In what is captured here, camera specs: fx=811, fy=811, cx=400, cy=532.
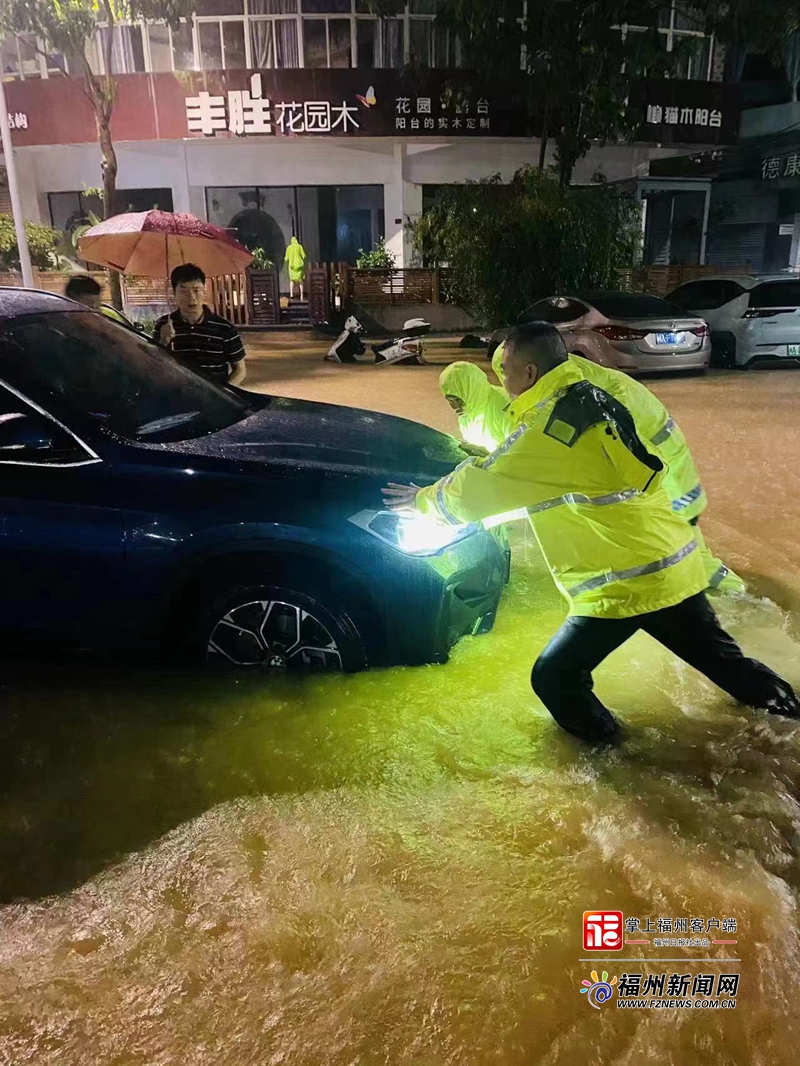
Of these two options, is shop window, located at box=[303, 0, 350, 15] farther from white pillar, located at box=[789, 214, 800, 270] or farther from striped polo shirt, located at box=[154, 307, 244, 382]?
striped polo shirt, located at box=[154, 307, 244, 382]

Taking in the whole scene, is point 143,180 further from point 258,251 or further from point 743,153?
point 743,153

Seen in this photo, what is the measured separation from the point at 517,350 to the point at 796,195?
29936 millimetres

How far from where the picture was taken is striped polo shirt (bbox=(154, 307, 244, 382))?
505 centimetres

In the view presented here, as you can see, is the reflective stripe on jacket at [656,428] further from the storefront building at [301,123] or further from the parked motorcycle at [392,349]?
the storefront building at [301,123]

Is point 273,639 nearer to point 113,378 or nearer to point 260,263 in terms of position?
point 113,378

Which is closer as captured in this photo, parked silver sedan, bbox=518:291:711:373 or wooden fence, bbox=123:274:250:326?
parked silver sedan, bbox=518:291:711:373

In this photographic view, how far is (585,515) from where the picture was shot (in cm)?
264

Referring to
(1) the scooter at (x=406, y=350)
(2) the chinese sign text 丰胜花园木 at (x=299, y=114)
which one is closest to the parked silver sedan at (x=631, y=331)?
(1) the scooter at (x=406, y=350)

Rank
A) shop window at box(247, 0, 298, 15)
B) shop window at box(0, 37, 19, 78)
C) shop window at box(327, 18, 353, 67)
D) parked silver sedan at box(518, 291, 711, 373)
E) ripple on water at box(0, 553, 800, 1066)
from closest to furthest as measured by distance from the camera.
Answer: ripple on water at box(0, 553, 800, 1066) < parked silver sedan at box(518, 291, 711, 373) < shop window at box(247, 0, 298, 15) < shop window at box(327, 18, 353, 67) < shop window at box(0, 37, 19, 78)

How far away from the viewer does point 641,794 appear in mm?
2736

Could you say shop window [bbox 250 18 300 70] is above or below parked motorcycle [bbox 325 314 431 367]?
above

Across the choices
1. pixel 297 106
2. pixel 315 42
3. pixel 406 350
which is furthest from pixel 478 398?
pixel 315 42

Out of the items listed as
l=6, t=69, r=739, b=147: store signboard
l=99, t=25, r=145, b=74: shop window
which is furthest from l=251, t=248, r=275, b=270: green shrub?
l=99, t=25, r=145, b=74: shop window

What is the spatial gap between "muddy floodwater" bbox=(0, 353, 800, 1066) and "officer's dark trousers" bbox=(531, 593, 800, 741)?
5.9 inches
